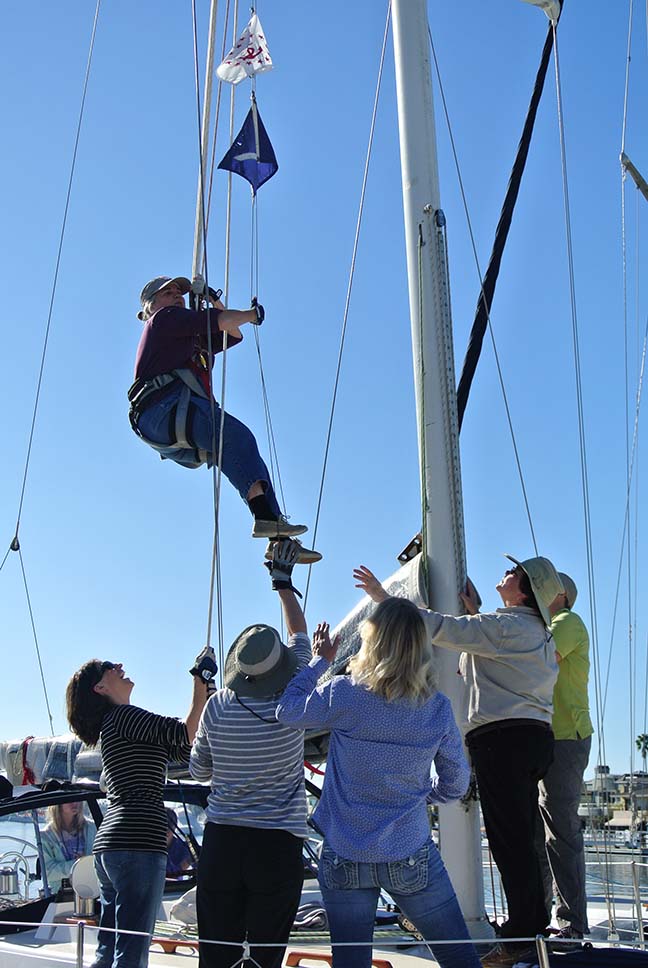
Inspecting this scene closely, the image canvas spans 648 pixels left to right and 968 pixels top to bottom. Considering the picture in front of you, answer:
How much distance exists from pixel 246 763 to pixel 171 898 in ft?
11.5

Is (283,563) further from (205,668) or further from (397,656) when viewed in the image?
(397,656)

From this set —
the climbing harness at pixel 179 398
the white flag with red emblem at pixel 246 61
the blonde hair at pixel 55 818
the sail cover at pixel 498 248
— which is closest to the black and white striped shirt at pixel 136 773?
the climbing harness at pixel 179 398

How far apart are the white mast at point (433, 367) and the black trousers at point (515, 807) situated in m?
0.41

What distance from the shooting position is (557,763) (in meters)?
5.47

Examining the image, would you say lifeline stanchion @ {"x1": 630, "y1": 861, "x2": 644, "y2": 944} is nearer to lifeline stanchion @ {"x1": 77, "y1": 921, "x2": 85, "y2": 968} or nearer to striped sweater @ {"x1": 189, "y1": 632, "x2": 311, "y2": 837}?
striped sweater @ {"x1": 189, "y1": 632, "x2": 311, "y2": 837}

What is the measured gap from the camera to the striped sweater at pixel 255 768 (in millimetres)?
3879

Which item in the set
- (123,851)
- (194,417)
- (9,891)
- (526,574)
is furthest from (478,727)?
(9,891)

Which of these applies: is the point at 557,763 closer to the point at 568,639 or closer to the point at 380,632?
the point at 568,639

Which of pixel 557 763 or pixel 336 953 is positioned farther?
pixel 557 763

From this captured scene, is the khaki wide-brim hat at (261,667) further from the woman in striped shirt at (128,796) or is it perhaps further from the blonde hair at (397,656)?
the woman in striped shirt at (128,796)

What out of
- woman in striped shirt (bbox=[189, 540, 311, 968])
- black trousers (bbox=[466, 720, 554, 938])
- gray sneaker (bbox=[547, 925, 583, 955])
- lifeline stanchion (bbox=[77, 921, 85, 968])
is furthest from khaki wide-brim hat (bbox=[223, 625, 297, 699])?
gray sneaker (bbox=[547, 925, 583, 955])

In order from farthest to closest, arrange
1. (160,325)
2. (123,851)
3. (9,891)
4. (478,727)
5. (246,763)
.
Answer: (9,891)
(160,325)
(478,727)
(123,851)
(246,763)

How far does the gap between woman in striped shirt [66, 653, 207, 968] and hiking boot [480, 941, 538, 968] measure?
138 centimetres

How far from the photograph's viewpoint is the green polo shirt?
5.51 m
